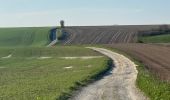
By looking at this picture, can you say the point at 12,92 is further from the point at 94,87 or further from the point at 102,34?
the point at 102,34

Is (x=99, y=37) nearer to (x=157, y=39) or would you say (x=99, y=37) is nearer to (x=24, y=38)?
(x=157, y=39)

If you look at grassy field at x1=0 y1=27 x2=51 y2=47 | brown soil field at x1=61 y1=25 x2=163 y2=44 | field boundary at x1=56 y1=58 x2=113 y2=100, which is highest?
field boundary at x1=56 y1=58 x2=113 y2=100

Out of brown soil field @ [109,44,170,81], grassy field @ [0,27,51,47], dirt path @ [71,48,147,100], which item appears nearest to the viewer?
dirt path @ [71,48,147,100]

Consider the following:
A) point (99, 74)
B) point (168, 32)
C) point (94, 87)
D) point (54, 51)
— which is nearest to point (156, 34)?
point (168, 32)

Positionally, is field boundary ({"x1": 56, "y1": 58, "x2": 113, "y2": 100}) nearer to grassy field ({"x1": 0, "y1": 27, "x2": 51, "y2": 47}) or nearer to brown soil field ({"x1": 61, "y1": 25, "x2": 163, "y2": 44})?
brown soil field ({"x1": 61, "y1": 25, "x2": 163, "y2": 44})

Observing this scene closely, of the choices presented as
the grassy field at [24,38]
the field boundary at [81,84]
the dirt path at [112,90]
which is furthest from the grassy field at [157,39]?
the dirt path at [112,90]

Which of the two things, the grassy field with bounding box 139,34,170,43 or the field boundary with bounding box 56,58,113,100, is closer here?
the field boundary with bounding box 56,58,113,100

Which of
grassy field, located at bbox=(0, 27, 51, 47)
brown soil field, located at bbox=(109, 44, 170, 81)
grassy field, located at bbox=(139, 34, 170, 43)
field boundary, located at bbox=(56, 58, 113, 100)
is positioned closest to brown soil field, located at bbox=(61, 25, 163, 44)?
grassy field, located at bbox=(139, 34, 170, 43)

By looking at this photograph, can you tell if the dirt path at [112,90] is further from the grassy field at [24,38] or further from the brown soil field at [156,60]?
the grassy field at [24,38]

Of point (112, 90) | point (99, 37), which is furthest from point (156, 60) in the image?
point (99, 37)

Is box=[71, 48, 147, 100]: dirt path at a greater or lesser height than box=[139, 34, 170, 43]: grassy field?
greater

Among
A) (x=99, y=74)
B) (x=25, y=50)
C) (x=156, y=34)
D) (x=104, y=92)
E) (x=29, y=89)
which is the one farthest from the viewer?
(x=156, y=34)

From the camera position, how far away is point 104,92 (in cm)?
2597

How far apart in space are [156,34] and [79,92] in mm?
89592
